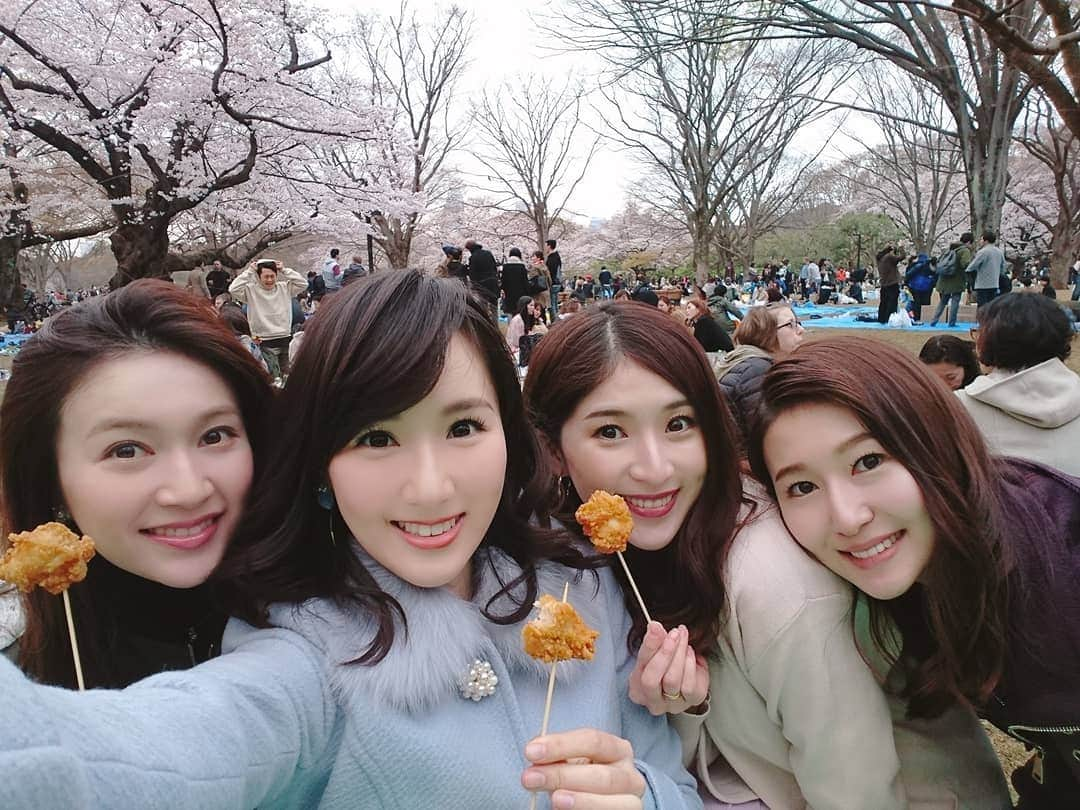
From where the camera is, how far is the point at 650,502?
186 centimetres

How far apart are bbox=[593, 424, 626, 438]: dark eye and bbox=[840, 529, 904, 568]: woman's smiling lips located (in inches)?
26.2

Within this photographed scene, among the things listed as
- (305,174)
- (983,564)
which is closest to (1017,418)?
(983,564)

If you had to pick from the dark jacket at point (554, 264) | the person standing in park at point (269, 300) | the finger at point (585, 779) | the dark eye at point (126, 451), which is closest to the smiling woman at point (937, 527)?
the finger at point (585, 779)

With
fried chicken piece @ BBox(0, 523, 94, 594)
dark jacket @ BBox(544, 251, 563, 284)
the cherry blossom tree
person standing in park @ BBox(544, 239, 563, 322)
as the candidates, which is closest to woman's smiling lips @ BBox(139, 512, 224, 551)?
fried chicken piece @ BBox(0, 523, 94, 594)

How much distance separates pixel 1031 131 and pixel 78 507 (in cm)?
2850

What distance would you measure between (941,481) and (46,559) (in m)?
1.97

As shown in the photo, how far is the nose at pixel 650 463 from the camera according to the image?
179 cm

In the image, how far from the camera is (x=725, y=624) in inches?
69.6

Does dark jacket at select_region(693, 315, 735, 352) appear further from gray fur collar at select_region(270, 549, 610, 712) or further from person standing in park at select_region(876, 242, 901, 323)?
person standing in park at select_region(876, 242, 901, 323)

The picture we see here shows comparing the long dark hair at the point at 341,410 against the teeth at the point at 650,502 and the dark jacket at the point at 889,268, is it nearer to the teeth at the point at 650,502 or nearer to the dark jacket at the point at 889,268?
the teeth at the point at 650,502

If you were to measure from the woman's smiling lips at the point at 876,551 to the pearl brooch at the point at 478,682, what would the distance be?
946 millimetres

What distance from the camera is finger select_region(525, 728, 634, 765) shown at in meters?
1.18

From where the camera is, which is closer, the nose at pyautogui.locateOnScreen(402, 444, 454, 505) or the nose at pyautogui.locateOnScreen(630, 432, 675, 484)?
the nose at pyautogui.locateOnScreen(402, 444, 454, 505)

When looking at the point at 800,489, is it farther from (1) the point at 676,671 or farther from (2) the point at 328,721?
(2) the point at 328,721
